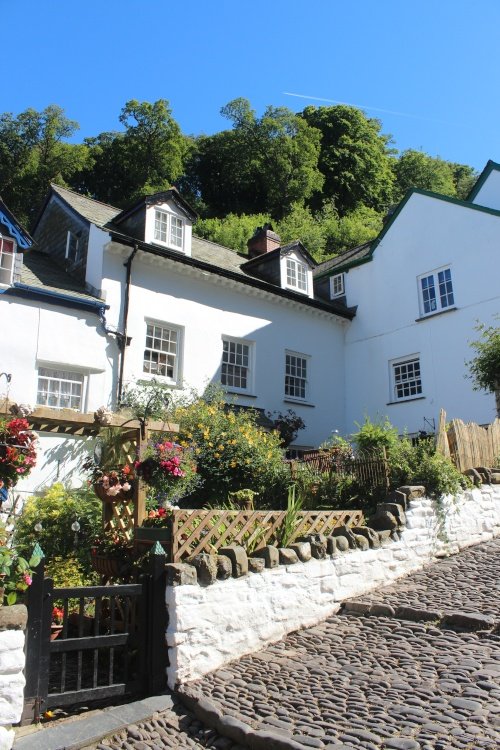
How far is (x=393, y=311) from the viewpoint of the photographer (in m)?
19.8

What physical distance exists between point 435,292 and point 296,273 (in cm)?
485

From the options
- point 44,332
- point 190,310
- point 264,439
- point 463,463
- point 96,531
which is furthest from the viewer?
Result: point 190,310

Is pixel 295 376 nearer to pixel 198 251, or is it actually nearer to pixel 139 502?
pixel 198 251

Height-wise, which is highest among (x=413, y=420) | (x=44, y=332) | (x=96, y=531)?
(x=44, y=332)

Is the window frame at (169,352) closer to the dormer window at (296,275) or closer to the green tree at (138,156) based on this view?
the dormer window at (296,275)

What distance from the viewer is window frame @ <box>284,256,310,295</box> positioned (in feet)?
65.1

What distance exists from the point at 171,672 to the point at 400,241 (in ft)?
57.2

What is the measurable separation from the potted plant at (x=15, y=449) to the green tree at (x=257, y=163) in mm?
42217

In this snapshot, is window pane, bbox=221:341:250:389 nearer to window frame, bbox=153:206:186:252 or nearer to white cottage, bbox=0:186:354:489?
white cottage, bbox=0:186:354:489

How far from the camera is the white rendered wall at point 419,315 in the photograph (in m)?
17.1

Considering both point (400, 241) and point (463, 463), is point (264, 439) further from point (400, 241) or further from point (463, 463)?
point (400, 241)

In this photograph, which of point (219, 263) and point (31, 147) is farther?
point (31, 147)

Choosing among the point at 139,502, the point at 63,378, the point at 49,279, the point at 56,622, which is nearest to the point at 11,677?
the point at 56,622

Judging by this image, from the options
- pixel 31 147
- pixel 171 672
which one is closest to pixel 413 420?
pixel 171 672
